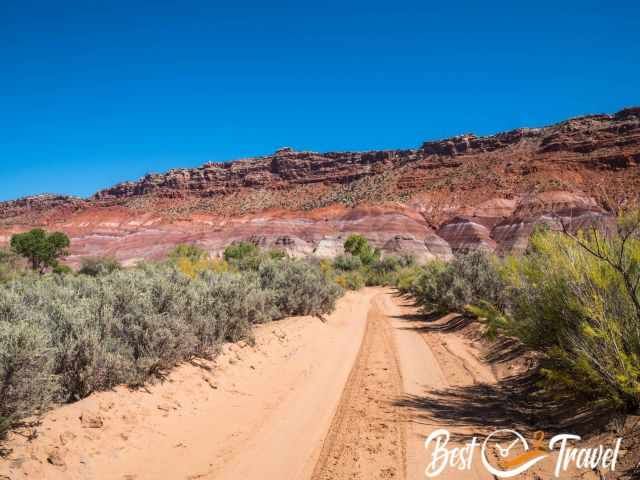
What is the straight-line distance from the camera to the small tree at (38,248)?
1959 inches

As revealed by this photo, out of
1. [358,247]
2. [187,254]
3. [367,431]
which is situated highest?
[187,254]

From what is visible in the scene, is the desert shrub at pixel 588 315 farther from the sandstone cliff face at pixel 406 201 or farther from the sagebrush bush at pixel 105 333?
the sandstone cliff face at pixel 406 201

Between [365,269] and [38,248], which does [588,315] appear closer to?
[365,269]

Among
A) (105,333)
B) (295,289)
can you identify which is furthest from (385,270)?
(105,333)

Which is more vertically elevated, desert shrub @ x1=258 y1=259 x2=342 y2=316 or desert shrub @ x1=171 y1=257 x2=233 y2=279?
desert shrub @ x1=171 y1=257 x2=233 y2=279

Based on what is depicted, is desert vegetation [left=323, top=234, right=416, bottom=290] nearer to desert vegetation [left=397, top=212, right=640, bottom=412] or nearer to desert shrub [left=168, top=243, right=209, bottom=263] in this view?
desert shrub [left=168, top=243, right=209, bottom=263]

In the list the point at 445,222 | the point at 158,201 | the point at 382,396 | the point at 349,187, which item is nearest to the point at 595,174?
the point at 445,222

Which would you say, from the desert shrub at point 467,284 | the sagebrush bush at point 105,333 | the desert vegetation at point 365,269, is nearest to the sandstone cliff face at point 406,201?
the desert vegetation at point 365,269

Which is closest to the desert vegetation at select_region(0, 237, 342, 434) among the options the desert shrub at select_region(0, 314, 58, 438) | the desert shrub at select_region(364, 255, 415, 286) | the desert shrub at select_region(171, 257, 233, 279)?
the desert shrub at select_region(0, 314, 58, 438)

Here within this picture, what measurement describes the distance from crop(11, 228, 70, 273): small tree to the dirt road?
53.7 m

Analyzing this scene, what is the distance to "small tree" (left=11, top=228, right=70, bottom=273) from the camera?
49.8 m

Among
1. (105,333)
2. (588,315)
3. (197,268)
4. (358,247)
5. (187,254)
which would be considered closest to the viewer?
(588,315)

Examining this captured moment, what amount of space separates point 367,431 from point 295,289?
820cm

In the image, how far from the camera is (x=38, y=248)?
1991 inches
